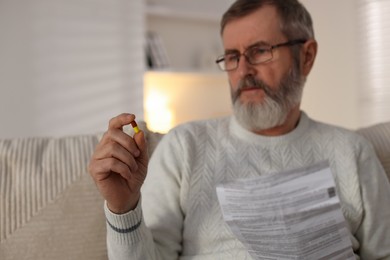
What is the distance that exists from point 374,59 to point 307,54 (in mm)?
974

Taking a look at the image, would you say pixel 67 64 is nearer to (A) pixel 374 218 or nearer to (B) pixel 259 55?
(B) pixel 259 55

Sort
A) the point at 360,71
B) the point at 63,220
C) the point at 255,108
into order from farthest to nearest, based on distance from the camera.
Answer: the point at 360,71
the point at 255,108
the point at 63,220

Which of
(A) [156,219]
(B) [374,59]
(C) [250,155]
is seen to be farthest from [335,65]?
(A) [156,219]

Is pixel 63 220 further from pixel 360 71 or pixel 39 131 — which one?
pixel 39 131

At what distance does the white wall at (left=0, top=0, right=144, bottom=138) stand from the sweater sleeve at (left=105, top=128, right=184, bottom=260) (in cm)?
177

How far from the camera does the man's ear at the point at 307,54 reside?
48.9 inches

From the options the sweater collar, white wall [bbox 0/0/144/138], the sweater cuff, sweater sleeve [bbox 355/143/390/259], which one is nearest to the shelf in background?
white wall [bbox 0/0/144/138]

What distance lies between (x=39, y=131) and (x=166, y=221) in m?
1.89

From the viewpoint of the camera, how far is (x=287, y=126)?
1.21 m

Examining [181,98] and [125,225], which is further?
[181,98]

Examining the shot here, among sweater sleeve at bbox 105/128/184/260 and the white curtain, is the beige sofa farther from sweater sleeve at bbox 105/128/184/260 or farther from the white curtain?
the white curtain

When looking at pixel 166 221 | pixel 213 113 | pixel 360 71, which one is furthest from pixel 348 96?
pixel 166 221

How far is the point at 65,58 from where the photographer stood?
9.09ft

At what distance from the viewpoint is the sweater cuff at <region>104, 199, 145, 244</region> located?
0.86m
